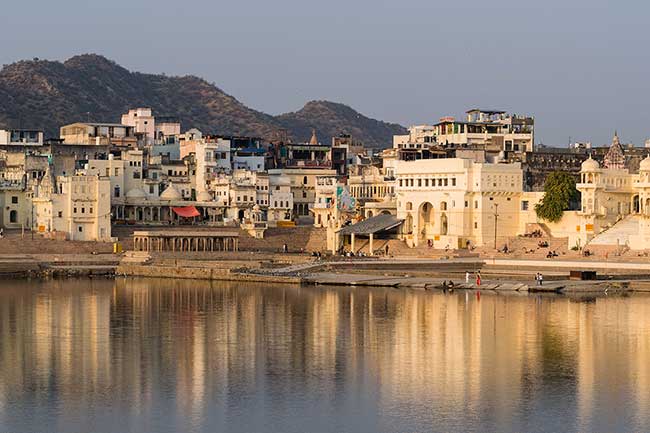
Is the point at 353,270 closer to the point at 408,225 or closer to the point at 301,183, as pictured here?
the point at 408,225

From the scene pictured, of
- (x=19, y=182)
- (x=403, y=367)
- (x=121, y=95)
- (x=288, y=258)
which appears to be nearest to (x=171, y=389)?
(x=403, y=367)

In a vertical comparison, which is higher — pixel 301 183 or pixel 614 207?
pixel 301 183

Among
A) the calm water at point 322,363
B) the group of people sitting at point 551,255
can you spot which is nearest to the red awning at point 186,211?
the group of people sitting at point 551,255

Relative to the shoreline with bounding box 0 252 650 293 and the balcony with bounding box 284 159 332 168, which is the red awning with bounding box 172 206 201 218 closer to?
the shoreline with bounding box 0 252 650 293

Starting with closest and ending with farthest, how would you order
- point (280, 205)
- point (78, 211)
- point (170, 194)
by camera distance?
point (78, 211)
point (170, 194)
point (280, 205)

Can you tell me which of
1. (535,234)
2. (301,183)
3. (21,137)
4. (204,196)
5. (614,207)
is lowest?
(535,234)

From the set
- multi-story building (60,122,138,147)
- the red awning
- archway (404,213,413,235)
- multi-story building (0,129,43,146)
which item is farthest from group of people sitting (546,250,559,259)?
multi-story building (0,129,43,146)

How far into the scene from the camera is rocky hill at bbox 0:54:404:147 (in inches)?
5379

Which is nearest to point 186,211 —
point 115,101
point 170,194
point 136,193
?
point 170,194

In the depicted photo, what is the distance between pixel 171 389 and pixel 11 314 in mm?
15332

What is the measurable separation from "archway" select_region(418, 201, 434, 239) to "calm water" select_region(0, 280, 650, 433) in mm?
19538

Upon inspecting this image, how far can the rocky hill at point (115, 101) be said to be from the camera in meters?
137

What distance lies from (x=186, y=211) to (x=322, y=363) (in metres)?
40.6

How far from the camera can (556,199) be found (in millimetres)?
70062
